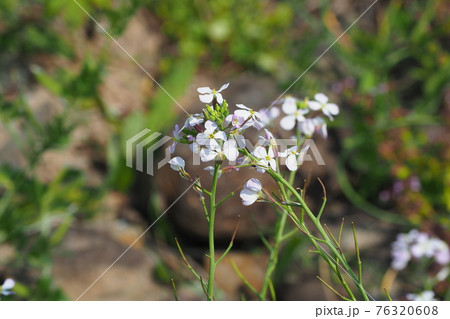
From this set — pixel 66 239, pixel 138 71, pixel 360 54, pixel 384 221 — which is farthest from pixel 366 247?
pixel 138 71

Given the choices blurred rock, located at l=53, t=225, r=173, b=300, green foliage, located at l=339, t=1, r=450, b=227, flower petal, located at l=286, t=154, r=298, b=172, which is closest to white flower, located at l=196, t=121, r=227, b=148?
flower petal, located at l=286, t=154, r=298, b=172

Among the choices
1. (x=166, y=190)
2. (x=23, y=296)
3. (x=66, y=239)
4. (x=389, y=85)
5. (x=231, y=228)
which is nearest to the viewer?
(x=23, y=296)

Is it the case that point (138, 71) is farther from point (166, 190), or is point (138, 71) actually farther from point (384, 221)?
point (384, 221)

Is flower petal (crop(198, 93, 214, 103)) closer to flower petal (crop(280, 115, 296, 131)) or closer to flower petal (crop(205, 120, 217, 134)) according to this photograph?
flower petal (crop(205, 120, 217, 134))

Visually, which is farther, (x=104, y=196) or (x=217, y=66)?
Answer: (x=217, y=66)

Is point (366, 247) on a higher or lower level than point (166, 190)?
lower

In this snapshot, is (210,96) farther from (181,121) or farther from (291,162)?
(181,121)

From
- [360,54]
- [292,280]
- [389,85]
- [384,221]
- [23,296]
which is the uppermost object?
[360,54]
